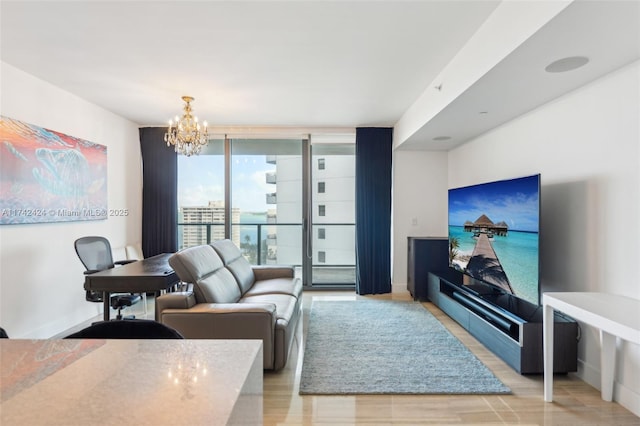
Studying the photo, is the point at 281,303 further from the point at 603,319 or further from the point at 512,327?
the point at 603,319

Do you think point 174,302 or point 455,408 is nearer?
point 455,408

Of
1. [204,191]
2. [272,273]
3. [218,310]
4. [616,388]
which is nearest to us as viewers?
[616,388]

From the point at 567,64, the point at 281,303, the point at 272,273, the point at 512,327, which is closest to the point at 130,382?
the point at 281,303

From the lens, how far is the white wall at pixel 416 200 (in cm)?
498

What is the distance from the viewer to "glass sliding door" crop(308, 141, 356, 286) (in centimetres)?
527

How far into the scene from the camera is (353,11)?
2.12 meters

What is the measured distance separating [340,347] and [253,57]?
8.51ft

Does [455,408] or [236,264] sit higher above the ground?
[236,264]

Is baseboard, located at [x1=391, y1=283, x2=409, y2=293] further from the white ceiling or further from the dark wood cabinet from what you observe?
the white ceiling

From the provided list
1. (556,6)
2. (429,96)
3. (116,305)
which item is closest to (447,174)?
(429,96)

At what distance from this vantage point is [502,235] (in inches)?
116

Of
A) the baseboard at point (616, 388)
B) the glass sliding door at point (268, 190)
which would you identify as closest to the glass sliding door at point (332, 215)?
the glass sliding door at point (268, 190)

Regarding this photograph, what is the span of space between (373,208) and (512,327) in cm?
259

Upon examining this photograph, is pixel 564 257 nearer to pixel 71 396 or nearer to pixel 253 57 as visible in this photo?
pixel 253 57
